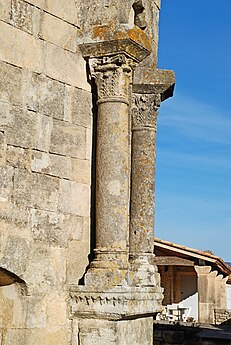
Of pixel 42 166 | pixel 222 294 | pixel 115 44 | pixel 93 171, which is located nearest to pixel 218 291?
pixel 222 294

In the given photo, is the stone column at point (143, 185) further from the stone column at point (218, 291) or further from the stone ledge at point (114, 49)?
the stone column at point (218, 291)

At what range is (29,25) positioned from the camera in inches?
186

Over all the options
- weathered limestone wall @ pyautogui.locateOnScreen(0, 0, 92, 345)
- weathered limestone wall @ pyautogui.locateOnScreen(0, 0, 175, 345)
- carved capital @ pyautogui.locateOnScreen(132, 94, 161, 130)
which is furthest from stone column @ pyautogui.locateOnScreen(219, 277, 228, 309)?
weathered limestone wall @ pyautogui.locateOnScreen(0, 0, 92, 345)

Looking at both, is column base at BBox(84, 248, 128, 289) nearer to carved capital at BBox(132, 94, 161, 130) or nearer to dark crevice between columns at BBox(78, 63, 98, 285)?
dark crevice between columns at BBox(78, 63, 98, 285)

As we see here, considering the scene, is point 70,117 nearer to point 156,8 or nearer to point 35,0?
point 35,0

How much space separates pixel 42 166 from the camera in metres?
4.76

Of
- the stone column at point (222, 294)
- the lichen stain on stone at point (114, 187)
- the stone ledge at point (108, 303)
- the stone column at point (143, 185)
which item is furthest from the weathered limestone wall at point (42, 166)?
the stone column at point (222, 294)

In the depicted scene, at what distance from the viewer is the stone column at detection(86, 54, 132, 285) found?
4859 mm

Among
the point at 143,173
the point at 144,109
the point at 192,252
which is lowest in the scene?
the point at 143,173

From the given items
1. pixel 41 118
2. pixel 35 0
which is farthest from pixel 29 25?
pixel 41 118

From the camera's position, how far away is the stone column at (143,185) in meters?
5.80

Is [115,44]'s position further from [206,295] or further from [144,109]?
[206,295]

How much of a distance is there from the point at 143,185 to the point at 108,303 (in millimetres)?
1460

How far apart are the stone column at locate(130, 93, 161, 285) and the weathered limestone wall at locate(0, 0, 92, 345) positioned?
82cm
